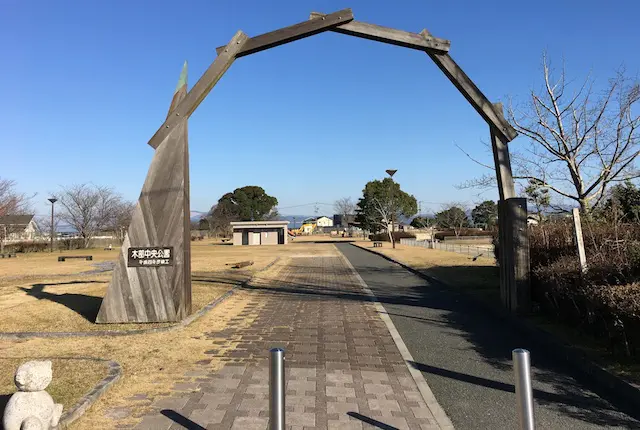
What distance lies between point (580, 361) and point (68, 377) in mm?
5634

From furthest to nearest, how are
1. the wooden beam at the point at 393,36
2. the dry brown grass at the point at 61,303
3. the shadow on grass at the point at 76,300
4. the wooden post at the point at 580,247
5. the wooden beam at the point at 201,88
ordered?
the shadow on grass at the point at 76,300 → the wooden beam at the point at 393,36 → the wooden beam at the point at 201,88 → the dry brown grass at the point at 61,303 → the wooden post at the point at 580,247

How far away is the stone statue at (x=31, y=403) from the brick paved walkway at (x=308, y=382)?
74cm

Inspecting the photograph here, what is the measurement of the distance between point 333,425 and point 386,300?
6.62 m

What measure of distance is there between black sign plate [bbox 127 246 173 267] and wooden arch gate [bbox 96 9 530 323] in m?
0.02

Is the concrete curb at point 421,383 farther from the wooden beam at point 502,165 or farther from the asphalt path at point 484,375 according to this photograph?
the wooden beam at point 502,165

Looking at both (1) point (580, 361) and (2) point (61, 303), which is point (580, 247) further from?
(2) point (61, 303)

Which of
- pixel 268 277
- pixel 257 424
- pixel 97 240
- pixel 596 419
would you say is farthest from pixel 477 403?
pixel 97 240

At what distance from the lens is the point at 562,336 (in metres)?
5.74

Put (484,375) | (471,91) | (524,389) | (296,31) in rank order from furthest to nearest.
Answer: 1. (471,91)
2. (296,31)
3. (484,375)
4. (524,389)

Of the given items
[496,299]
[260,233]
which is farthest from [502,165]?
[260,233]

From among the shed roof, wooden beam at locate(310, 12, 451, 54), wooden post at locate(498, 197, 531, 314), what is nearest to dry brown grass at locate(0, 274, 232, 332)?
wooden post at locate(498, 197, 531, 314)

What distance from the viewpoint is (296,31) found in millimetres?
7742

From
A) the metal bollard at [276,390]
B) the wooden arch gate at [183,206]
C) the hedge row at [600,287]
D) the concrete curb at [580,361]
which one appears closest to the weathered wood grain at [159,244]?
the wooden arch gate at [183,206]

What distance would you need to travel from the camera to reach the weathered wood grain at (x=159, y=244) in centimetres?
716
